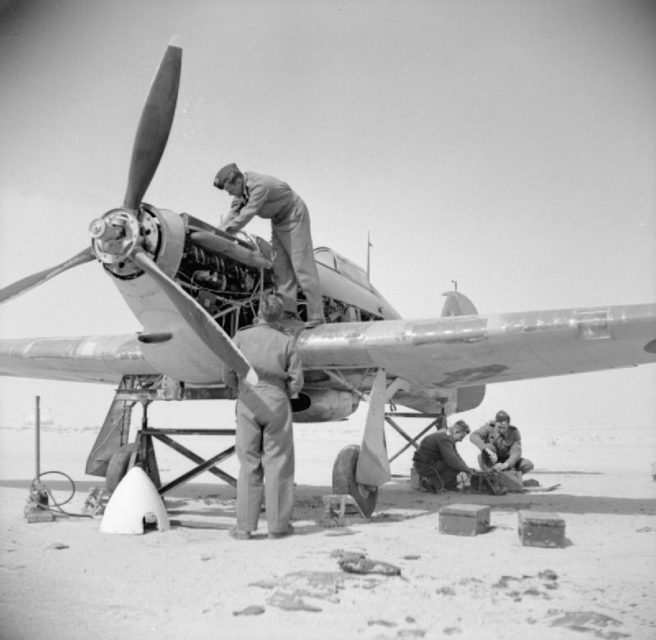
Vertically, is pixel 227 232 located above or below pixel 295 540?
above

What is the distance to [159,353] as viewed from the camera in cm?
634

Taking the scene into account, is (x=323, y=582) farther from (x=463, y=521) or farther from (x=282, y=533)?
(x=463, y=521)

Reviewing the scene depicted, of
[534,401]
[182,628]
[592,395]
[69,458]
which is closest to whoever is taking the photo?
[182,628]

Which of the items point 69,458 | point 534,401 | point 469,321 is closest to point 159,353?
point 469,321

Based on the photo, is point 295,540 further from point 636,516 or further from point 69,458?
point 69,458

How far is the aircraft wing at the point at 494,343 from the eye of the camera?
5941 millimetres

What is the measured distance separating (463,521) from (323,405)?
3091 mm

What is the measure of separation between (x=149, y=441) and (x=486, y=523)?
394 cm

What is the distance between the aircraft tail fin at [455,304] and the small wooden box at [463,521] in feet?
22.7

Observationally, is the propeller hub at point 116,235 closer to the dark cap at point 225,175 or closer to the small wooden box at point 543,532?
the dark cap at point 225,175

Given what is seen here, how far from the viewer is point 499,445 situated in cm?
1124

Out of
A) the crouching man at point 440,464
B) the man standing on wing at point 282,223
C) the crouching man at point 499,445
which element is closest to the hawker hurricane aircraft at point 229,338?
the man standing on wing at point 282,223

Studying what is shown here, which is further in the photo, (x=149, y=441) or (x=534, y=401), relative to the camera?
(x=534, y=401)

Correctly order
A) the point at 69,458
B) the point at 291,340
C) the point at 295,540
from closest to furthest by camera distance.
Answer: the point at 295,540
the point at 291,340
the point at 69,458
